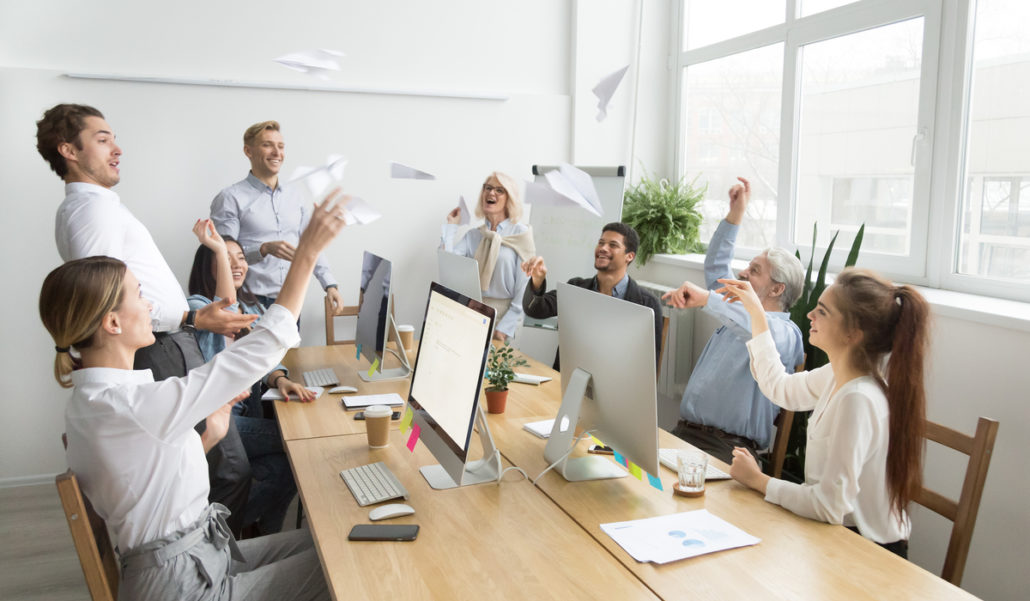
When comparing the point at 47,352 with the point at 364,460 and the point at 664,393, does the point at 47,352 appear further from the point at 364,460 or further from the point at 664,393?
the point at 664,393

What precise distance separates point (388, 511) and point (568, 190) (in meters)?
0.89

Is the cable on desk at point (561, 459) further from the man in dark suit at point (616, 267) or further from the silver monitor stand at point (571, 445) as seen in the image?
the man in dark suit at point (616, 267)

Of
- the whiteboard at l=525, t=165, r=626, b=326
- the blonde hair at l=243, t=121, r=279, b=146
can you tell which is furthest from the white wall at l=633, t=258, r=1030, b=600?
the blonde hair at l=243, t=121, r=279, b=146

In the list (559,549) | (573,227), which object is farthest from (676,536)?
(573,227)

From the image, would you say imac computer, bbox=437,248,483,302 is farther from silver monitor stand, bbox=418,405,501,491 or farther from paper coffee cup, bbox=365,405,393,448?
silver monitor stand, bbox=418,405,501,491

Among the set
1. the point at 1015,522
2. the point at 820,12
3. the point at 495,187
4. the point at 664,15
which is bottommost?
the point at 1015,522

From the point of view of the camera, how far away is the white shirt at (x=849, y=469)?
5.83 feet

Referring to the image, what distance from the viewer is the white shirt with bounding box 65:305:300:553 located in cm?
158

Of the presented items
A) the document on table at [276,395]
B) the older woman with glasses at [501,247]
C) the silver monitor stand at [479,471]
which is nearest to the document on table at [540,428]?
the silver monitor stand at [479,471]

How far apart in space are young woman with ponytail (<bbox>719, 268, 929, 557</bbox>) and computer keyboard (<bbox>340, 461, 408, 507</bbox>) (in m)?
0.89

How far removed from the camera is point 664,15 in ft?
17.0

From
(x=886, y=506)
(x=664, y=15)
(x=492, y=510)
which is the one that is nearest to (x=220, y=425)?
(x=492, y=510)

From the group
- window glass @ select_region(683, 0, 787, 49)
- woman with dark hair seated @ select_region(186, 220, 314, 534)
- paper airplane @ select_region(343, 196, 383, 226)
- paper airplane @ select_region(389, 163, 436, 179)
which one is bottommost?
woman with dark hair seated @ select_region(186, 220, 314, 534)

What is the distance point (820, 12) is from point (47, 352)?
14.8 ft
